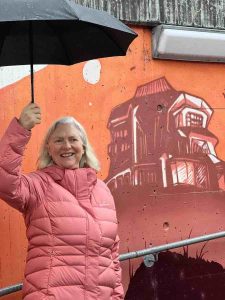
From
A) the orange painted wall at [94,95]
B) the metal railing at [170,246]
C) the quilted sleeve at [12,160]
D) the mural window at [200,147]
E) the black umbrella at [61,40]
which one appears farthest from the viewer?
the mural window at [200,147]

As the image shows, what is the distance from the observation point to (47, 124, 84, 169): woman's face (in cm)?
327

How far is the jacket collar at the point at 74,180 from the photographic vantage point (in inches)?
126

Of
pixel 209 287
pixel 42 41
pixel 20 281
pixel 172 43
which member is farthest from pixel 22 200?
pixel 209 287

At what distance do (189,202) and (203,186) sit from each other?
21 centimetres

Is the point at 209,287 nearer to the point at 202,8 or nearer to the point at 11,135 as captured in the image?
the point at 202,8

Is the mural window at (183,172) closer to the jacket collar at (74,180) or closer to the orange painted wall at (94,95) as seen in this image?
the orange painted wall at (94,95)

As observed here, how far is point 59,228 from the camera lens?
10.1 ft

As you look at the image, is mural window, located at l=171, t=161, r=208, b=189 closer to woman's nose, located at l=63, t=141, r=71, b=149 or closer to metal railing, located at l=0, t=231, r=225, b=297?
metal railing, located at l=0, t=231, r=225, b=297

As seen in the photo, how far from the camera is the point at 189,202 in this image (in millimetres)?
5031

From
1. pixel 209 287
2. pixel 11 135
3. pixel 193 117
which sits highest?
pixel 193 117

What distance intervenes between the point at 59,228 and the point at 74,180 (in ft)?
0.92

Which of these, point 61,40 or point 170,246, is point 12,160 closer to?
point 61,40

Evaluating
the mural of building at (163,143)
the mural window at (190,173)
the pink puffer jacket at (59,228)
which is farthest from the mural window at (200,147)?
the pink puffer jacket at (59,228)

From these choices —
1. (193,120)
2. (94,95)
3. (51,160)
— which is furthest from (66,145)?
(193,120)
